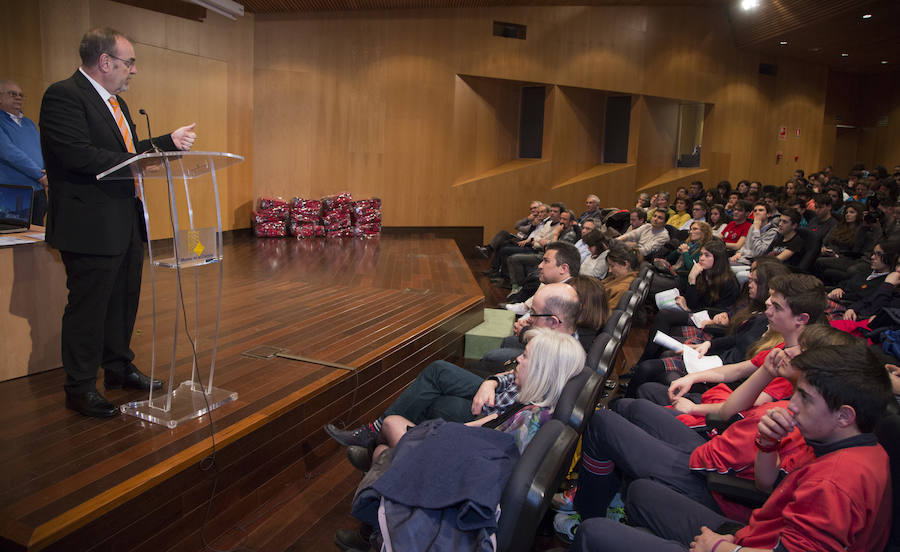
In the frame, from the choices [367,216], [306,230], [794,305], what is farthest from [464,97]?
[794,305]

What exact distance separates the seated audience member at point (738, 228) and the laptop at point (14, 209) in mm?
6062

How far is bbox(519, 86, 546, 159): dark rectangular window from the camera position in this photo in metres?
10.4

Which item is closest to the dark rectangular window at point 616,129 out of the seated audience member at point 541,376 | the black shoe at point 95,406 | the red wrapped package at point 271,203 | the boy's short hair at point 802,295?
the red wrapped package at point 271,203

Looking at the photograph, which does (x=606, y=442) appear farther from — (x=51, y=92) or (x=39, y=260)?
(x=39, y=260)

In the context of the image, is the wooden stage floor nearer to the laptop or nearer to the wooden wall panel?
the laptop

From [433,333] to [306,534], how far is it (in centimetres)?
179

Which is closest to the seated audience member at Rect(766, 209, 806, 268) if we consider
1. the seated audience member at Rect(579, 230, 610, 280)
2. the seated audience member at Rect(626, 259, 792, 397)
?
the seated audience member at Rect(579, 230, 610, 280)

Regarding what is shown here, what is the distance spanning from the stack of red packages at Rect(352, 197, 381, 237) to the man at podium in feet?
21.0

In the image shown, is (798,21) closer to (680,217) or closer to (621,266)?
(680,217)

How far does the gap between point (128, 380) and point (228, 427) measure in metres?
0.61

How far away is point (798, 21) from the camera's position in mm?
9727

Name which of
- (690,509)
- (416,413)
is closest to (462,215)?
(416,413)

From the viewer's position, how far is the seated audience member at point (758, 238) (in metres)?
5.73

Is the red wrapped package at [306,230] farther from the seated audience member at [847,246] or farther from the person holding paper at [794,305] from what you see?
the person holding paper at [794,305]
